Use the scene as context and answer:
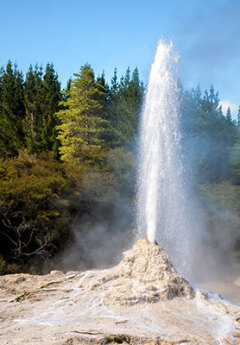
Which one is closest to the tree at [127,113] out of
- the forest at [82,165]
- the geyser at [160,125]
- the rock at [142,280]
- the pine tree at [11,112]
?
the forest at [82,165]

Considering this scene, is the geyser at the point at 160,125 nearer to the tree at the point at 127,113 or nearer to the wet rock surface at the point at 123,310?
the wet rock surface at the point at 123,310

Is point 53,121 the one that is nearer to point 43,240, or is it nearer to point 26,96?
point 26,96

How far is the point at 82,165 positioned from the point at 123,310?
1264cm

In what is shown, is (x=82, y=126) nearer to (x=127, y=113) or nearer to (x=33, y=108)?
(x=127, y=113)

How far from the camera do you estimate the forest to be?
1505cm

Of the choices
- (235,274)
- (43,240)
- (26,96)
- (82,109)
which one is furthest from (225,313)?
(26,96)

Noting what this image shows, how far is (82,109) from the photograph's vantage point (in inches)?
856

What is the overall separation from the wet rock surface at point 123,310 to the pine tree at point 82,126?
1221 centimetres

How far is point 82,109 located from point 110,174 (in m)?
4.85

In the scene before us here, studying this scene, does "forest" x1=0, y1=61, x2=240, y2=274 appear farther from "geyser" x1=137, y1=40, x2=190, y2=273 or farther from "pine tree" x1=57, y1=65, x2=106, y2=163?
"geyser" x1=137, y1=40, x2=190, y2=273

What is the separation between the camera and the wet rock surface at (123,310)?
5453 mm

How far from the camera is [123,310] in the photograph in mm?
6355

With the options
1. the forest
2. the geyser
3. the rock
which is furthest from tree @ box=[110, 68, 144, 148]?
the rock

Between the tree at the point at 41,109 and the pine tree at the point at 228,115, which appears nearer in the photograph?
the tree at the point at 41,109
